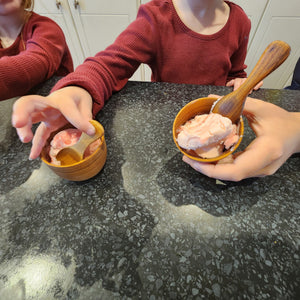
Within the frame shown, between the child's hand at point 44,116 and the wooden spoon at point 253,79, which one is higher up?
the wooden spoon at point 253,79

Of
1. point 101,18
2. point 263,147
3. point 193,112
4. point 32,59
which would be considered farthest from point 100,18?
point 263,147

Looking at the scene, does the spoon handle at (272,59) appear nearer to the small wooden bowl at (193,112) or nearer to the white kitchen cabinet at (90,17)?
the small wooden bowl at (193,112)

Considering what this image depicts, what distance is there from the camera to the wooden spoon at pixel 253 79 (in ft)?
1.16

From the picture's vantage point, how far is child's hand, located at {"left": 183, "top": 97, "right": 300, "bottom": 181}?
15.3 inches

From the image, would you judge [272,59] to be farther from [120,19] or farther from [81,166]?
[120,19]

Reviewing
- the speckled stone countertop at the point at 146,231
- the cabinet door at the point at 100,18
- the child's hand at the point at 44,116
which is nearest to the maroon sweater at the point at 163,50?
the child's hand at the point at 44,116

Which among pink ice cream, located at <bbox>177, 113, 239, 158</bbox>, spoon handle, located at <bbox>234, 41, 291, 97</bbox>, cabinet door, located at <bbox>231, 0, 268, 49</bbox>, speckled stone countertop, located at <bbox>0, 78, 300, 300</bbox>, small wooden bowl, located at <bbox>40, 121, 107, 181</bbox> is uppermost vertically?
spoon handle, located at <bbox>234, 41, 291, 97</bbox>

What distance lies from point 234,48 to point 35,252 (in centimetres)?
91

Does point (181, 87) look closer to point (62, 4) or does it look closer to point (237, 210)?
point (237, 210)

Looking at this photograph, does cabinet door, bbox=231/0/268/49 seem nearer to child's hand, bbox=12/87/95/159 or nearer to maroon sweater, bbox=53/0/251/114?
maroon sweater, bbox=53/0/251/114

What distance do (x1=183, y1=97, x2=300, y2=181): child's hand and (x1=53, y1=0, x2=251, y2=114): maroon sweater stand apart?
37 cm

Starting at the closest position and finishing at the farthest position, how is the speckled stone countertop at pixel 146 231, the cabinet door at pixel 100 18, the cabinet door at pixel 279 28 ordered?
the speckled stone countertop at pixel 146 231
the cabinet door at pixel 279 28
the cabinet door at pixel 100 18

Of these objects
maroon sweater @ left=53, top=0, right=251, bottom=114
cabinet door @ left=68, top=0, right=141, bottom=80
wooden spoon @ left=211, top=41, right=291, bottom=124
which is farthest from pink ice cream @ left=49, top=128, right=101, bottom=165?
cabinet door @ left=68, top=0, right=141, bottom=80

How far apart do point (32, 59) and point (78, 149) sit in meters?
0.55
